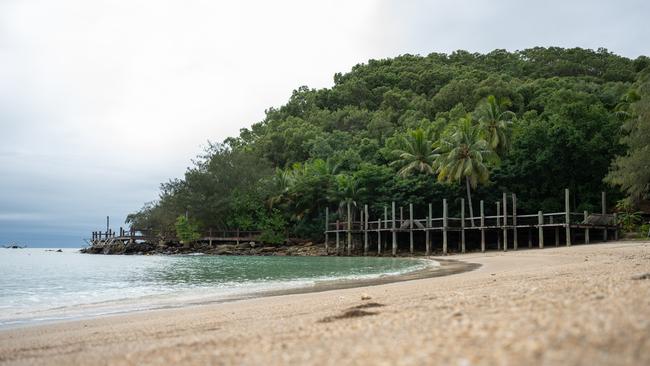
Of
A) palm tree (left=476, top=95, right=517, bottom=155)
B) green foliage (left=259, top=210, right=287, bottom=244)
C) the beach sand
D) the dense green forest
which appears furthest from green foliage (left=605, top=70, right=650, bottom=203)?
green foliage (left=259, top=210, right=287, bottom=244)

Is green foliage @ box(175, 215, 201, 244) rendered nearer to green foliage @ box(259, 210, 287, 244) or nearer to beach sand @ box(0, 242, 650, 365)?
green foliage @ box(259, 210, 287, 244)

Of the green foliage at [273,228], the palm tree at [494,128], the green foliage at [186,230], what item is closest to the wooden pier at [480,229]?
the palm tree at [494,128]

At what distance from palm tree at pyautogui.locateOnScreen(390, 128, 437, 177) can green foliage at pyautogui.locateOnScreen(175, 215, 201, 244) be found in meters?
24.9

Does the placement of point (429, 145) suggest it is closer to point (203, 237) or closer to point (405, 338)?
point (203, 237)

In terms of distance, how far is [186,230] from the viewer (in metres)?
57.7

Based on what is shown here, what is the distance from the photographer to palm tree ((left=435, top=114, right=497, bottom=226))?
39.1 m

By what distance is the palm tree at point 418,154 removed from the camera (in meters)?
46.5

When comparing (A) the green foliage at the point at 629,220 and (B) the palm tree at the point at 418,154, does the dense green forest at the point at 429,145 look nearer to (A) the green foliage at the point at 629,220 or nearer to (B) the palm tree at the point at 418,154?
(B) the palm tree at the point at 418,154

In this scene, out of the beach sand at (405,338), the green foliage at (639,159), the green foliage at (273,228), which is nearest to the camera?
the beach sand at (405,338)

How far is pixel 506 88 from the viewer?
210 ft

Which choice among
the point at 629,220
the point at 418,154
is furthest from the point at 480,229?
the point at 418,154

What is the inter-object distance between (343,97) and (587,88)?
37811mm

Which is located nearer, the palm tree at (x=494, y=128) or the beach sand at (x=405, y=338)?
the beach sand at (x=405, y=338)

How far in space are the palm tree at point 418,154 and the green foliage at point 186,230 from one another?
24872 millimetres
